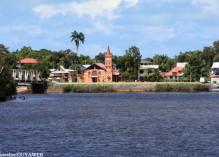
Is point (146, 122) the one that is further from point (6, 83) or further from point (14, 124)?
point (6, 83)

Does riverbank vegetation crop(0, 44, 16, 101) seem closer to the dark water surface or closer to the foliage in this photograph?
the foliage

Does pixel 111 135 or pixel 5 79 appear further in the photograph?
pixel 5 79

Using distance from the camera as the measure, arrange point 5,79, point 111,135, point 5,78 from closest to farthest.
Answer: point 111,135 < point 5,79 < point 5,78

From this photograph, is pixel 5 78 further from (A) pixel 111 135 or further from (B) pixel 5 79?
(A) pixel 111 135

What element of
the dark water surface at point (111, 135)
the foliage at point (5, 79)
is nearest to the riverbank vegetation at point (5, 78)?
the foliage at point (5, 79)

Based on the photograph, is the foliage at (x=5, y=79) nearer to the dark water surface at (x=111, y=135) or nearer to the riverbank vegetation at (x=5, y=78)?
the riverbank vegetation at (x=5, y=78)

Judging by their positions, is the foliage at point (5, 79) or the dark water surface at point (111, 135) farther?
the foliage at point (5, 79)

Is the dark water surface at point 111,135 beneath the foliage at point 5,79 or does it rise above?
beneath

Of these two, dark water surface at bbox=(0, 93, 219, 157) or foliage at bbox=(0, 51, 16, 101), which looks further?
foliage at bbox=(0, 51, 16, 101)

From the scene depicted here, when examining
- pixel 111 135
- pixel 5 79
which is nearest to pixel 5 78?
pixel 5 79

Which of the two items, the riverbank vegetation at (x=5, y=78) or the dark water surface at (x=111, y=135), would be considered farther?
the riverbank vegetation at (x=5, y=78)

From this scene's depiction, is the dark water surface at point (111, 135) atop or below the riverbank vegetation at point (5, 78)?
below

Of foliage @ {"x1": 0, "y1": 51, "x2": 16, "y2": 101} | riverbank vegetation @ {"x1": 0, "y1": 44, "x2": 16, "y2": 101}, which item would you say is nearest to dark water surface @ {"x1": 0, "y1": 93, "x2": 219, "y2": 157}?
foliage @ {"x1": 0, "y1": 51, "x2": 16, "y2": 101}

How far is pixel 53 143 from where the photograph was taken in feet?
180
